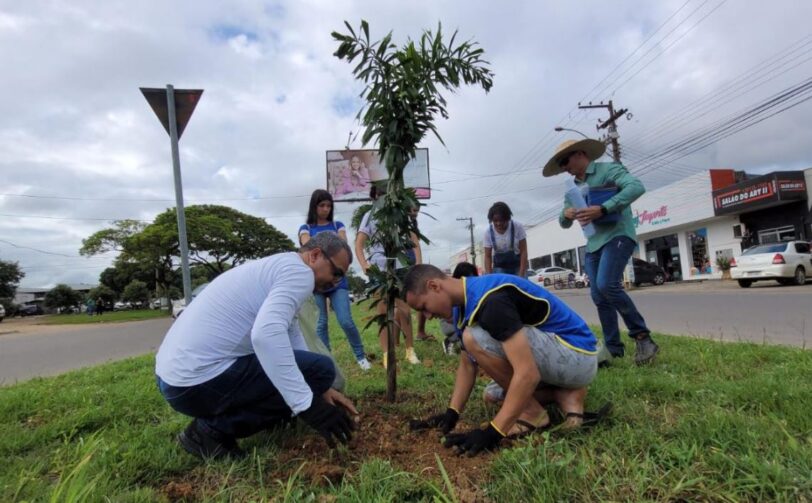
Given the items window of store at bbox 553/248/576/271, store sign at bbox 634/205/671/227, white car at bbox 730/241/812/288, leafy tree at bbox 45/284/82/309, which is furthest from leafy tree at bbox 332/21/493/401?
leafy tree at bbox 45/284/82/309

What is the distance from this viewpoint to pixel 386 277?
289 centimetres

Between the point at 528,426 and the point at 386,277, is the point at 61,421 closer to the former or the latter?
the point at 386,277

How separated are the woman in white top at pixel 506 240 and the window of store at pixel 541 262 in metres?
40.6

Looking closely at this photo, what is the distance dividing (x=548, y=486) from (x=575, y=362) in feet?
2.53

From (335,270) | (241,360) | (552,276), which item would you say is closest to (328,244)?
(335,270)

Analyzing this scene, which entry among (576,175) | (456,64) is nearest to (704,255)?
(576,175)

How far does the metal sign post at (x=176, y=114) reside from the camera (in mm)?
3658

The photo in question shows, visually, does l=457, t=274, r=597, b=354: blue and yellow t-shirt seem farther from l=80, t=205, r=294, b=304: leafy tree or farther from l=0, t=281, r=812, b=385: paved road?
l=80, t=205, r=294, b=304: leafy tree

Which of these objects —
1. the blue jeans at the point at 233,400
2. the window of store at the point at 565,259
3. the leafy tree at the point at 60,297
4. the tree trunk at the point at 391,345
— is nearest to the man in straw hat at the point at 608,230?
the tree trunk at the point at 391,345

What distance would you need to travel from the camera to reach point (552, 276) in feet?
117

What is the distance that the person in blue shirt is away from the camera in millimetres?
2025

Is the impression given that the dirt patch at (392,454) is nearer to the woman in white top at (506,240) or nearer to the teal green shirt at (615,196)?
the teal green shirt at (615,196)

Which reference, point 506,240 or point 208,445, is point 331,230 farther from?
point 208,445

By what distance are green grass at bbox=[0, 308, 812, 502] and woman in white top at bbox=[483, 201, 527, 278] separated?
176cm
